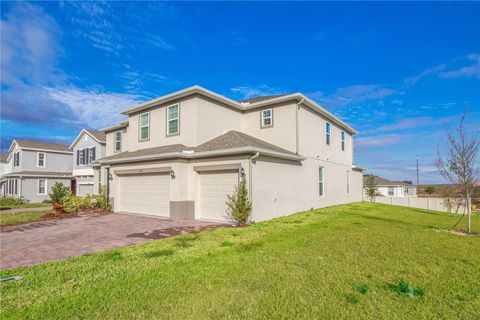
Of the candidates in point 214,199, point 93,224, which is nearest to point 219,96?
point 214,199

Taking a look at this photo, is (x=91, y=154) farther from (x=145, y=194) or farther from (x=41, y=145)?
(x=145, y=194)

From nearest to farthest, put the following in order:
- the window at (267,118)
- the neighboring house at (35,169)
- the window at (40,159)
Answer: the window at (267,118)
the neighboring house at (35,169)
the window at (40,159)

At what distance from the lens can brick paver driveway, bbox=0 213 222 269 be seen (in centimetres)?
664

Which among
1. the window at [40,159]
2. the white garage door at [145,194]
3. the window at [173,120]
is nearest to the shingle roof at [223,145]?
the window at [173,120]

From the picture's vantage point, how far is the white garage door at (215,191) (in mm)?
12036

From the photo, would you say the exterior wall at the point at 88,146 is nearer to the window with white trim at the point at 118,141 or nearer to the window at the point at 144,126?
the window with white trim at the point at 118,141

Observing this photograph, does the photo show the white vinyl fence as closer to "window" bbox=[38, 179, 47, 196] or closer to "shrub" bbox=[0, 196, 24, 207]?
"shrub" bbox=[0, 196, 24, 207]

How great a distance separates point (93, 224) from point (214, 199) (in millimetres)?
5356

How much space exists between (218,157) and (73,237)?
20.8 feet

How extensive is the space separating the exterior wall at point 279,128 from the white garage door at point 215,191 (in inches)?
167

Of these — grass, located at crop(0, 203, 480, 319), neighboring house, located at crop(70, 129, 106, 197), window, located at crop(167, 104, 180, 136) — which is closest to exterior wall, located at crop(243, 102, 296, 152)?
window, located at crop(167, 104, 180, 136)

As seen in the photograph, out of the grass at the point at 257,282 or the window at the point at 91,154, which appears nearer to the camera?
the grass at the point at 257,282

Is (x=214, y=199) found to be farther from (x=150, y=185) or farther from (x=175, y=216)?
(x=150, y=185)

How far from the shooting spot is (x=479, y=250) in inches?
264
